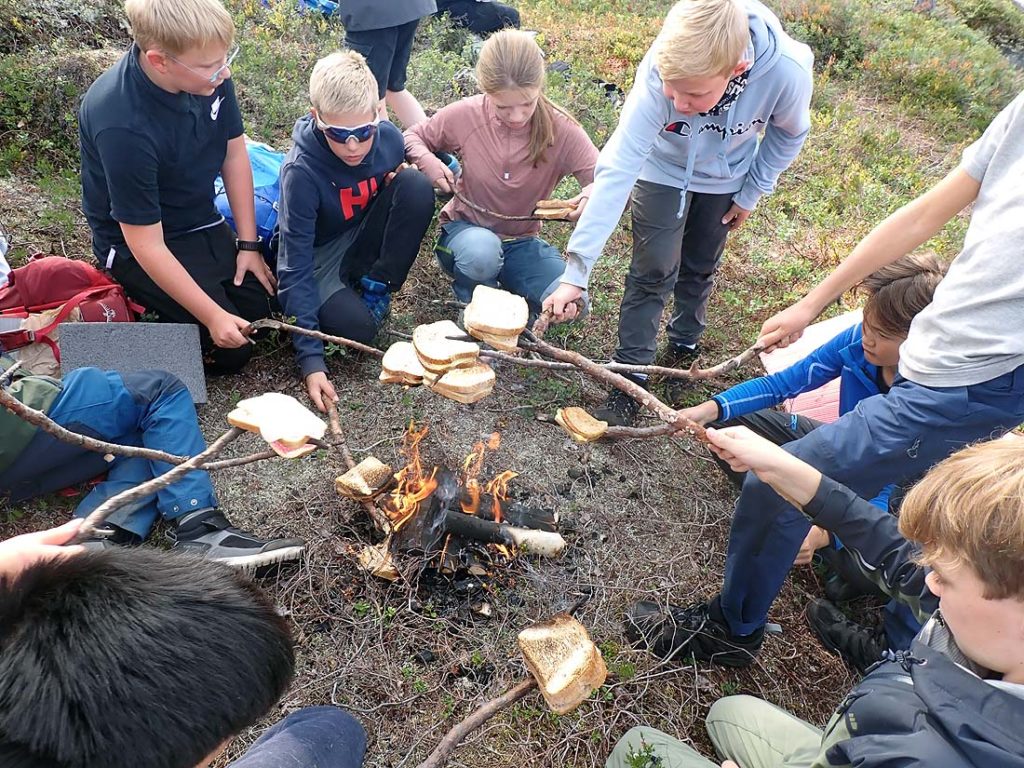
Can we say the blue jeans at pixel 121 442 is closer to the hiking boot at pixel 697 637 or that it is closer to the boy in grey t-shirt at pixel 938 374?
the hiking boot at pixel 697 637

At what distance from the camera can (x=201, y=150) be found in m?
2.96

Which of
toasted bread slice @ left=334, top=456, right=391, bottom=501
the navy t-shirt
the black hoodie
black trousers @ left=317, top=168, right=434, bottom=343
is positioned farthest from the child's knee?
toasted bread slice @ left=334, top=456, right=391, bottom=501

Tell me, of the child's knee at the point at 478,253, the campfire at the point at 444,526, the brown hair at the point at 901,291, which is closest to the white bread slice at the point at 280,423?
the campfire at the point at 444,526

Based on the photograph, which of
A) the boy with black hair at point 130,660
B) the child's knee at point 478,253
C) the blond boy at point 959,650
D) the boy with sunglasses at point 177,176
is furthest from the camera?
the child's knee at point 478,253

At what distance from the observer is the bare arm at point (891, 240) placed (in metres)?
2.07

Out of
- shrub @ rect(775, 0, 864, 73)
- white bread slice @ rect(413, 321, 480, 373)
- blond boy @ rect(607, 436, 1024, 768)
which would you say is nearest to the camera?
blond boy @ rect(607, 436, 1024, 768)

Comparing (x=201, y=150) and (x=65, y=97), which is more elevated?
(x=201, y=150)

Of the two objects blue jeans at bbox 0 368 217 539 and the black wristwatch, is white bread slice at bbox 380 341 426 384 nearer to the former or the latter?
blue jeans at bbox 0 368 217 539

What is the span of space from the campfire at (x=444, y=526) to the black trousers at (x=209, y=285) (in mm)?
1179

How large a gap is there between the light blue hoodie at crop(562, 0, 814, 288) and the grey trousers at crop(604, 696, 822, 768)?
5.41 feet

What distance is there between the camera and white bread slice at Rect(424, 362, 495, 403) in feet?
7.43

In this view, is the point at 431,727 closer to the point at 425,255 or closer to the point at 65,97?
the point at 425,255

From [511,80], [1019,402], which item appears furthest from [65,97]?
[1019,402]

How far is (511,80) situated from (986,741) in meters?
2.83
